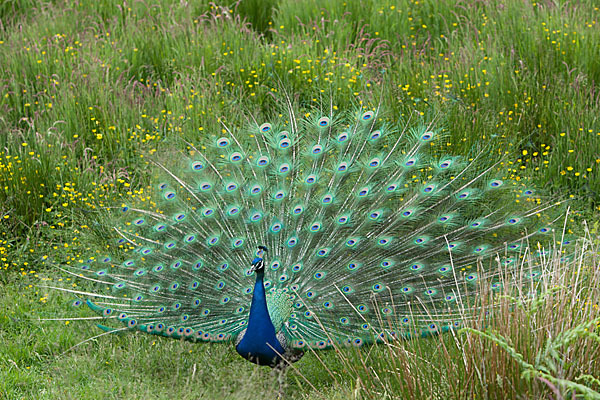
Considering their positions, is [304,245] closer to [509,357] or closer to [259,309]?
[259,309]

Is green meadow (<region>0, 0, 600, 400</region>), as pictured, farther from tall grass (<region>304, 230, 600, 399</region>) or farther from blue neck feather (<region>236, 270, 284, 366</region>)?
blue neck feather (<region>236, 270, 284, 366</region>)

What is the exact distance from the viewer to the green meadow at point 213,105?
512 cm

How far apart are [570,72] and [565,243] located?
102 inches

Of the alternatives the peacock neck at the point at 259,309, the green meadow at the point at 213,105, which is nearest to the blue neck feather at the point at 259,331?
the peacock neck at the point at 259,309

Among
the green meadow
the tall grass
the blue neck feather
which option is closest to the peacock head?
the blue neck feather

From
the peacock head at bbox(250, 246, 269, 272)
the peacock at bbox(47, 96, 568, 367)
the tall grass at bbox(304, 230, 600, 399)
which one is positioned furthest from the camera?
the peacock at bbox(47, 96, 568, 367)

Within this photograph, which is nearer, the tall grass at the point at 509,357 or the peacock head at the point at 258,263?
the tall grass at the point at 509,357

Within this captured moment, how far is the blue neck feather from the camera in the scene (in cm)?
483

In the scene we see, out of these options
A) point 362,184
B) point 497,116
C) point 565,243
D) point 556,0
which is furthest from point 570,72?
point 362,184

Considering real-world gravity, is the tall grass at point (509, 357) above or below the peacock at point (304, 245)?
above

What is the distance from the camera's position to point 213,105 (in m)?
7.42

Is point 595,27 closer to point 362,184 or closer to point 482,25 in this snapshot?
point 482,25

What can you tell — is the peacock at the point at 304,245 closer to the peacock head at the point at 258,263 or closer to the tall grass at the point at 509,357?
the peacock head at the point at 258,263

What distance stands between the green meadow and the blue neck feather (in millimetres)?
155
